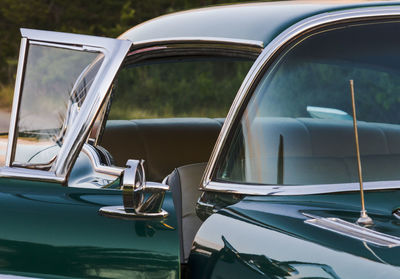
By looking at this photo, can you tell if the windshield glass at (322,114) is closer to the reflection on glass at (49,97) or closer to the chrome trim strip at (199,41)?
the chrome trim strip at (199,41)

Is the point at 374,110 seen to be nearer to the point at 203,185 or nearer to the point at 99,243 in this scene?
the point at 203,185

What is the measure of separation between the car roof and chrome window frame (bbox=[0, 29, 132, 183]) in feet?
1.57

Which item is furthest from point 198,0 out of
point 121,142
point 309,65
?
point 309,65

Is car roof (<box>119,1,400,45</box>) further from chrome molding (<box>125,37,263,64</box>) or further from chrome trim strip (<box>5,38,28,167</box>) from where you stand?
chrome trim strip (<box>5,38,28,167</box>)

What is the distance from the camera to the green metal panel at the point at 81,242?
2232 mm

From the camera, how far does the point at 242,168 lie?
2652 millimetres

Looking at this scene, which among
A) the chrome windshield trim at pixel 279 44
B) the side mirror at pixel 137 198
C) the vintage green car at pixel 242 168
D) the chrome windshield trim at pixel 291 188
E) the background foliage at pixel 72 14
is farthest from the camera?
the background foliage at pixel 72 14

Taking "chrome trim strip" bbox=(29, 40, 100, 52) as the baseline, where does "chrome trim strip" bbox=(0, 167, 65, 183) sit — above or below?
below

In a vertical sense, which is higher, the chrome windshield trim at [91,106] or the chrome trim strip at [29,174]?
the chrome windshield trim at [91,106]

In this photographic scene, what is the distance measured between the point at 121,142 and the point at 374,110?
2361 millimetres

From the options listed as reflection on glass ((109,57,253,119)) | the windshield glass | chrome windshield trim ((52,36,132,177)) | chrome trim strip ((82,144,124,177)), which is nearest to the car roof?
the windshield glass

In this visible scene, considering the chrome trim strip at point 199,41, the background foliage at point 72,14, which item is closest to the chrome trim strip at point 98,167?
the chrome trim strip at point 199,41

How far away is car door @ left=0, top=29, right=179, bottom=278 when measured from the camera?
2.25 meters

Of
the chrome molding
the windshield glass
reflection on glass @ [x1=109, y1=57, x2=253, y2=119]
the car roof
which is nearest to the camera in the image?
the windshield glass
